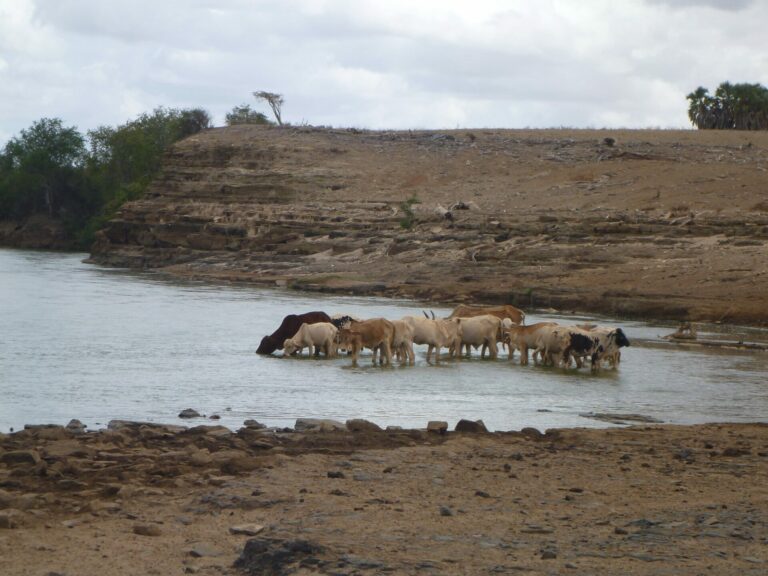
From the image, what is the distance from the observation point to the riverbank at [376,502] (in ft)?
23.9

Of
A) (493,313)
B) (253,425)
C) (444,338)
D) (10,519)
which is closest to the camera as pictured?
(10,519)

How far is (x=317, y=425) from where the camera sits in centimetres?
1274

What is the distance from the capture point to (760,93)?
67.5m

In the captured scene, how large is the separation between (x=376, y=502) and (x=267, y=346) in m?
13.0

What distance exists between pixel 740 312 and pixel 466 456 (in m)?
19.6

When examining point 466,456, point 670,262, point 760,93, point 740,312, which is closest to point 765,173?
point 670,262

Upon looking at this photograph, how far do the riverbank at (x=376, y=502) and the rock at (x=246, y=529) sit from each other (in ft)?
0.08

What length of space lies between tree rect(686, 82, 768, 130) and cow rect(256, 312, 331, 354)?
49.7 meters

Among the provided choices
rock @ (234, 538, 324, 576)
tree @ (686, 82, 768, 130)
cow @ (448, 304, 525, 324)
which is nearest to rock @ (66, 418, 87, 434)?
rock @ (234, 538, 324, 576)

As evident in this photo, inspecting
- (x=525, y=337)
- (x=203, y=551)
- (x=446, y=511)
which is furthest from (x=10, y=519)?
(x=525, y=337)

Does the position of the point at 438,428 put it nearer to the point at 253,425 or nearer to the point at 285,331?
the point at 253,425

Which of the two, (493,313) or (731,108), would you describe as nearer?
(493,313)

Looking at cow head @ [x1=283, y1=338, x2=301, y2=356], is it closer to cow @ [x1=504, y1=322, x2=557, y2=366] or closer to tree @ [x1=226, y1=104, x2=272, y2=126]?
cow @ [x1=504, y1=322, x2=557, y2=366]

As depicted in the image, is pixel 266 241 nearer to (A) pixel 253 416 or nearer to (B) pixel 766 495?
(A) pixel 253 416
